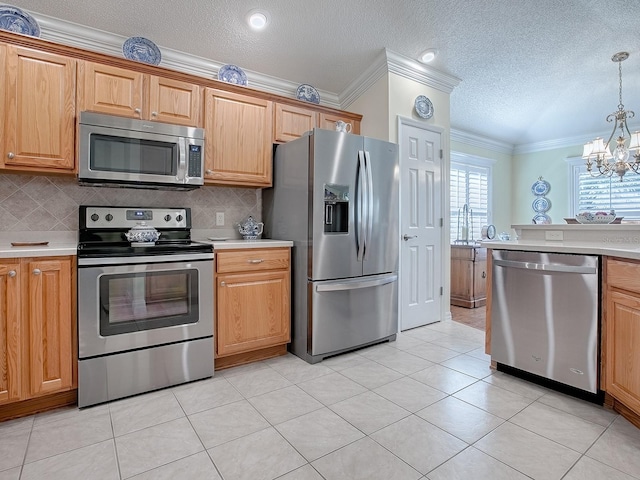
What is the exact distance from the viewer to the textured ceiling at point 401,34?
261 cm

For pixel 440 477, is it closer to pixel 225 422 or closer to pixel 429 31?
pixel 225 422

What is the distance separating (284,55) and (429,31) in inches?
50.9

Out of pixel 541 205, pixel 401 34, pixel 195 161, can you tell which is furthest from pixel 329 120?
pixel 541 205

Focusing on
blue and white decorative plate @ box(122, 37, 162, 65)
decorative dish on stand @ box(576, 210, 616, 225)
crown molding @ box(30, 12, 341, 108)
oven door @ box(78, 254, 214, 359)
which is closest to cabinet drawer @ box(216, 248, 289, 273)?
oven door @ box(78, 254, 214, 359)

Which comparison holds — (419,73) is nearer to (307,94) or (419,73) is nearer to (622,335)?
(307,94)

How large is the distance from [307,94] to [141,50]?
1.50m

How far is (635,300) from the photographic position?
1738 millimetres

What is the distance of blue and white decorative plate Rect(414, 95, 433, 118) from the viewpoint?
352 centimetres

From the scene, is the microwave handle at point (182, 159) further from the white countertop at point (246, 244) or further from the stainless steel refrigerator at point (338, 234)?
the stainless steel refrigerator at point (338, 234)

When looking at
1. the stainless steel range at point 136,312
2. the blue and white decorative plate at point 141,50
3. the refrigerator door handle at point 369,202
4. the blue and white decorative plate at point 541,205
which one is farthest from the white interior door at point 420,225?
the blue and white decorative plate at point 541,205

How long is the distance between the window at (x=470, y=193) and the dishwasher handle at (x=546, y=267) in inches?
116

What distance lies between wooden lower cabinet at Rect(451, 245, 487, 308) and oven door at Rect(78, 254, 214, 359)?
3401 mm

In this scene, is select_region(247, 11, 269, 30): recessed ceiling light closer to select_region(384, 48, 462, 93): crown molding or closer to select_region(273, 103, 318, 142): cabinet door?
select_region(273, 103, 318, 142): cabinet door

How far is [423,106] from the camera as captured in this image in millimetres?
3562
